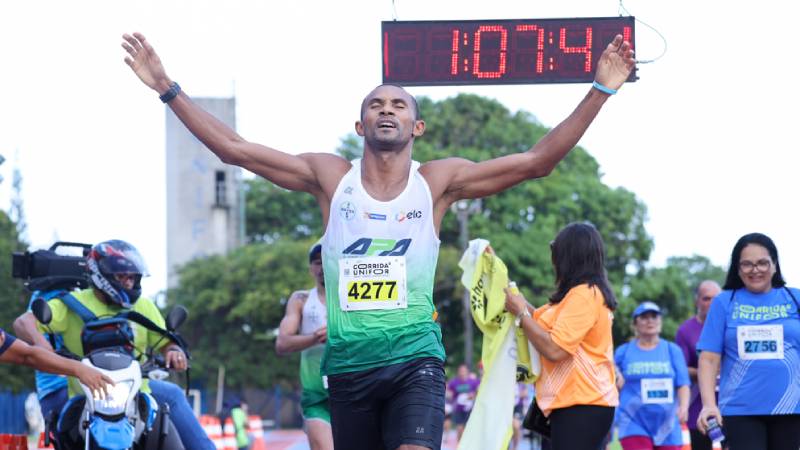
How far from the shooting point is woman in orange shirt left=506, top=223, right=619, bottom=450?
8492 millimetres

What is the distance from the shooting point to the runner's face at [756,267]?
30.2ft

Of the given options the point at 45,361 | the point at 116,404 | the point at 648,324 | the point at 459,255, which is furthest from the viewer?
the point at 459,255

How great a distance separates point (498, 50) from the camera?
1180 centimetres

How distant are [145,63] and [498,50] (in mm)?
4898

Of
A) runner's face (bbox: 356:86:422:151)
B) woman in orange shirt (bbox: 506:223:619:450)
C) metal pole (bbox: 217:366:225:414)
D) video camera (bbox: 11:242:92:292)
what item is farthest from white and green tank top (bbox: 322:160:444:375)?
metal pole (bbox: 217:366:225:414)

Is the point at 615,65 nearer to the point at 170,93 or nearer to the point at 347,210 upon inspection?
the point at 347,210

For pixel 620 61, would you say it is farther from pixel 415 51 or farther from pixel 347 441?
pixel 415 51

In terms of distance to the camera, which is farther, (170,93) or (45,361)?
(45,361)

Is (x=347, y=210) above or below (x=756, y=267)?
above

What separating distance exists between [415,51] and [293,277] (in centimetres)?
5360

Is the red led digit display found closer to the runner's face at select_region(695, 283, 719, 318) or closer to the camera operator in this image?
the runner's face at select_region(695, 283, 719, 318)

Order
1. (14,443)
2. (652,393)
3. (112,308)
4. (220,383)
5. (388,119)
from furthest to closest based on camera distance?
1. (220,383)
2. (652,393)
3. (14,443)
4. (112,308)
5. (388,119)

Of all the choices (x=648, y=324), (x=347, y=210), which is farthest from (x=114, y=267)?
(x=648, y=324)

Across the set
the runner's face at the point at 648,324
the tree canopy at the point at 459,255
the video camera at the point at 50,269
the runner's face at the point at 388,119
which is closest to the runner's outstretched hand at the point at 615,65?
the runner's face at the point at 388,119
